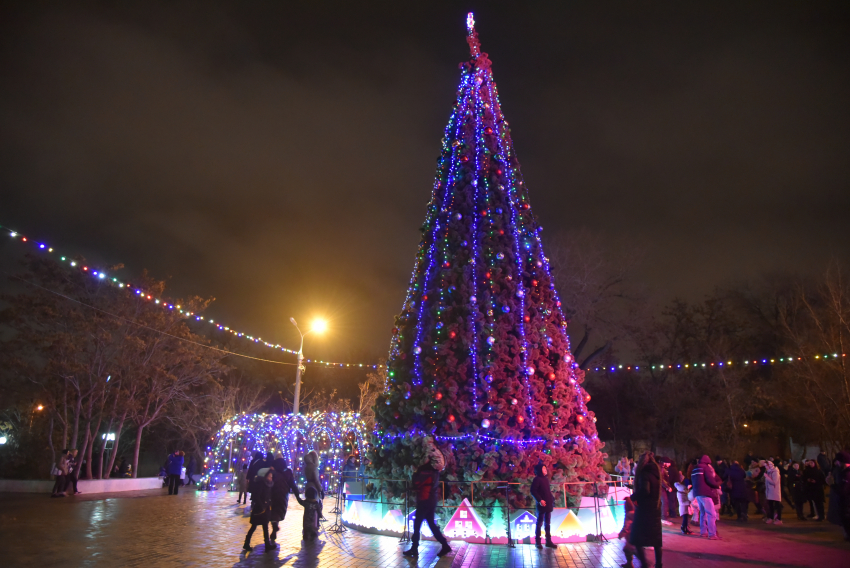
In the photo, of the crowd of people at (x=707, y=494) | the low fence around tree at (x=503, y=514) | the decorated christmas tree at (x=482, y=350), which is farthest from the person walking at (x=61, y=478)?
the crowd of people at (x=707, y=494)

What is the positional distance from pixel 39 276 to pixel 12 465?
11.5 metres

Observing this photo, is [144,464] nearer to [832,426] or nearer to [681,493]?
[681,493]

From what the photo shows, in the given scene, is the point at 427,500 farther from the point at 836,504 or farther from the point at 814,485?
the point at 814,485

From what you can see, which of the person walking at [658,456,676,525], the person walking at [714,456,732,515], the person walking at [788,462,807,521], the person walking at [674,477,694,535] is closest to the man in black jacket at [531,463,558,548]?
the person walking at [674,477,694,535]

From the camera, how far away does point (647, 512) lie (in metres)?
7.26

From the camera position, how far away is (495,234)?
1220cm

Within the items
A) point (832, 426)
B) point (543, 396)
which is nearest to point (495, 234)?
point (543, 396)

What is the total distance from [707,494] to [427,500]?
562cm

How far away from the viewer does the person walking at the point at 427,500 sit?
8227 mm

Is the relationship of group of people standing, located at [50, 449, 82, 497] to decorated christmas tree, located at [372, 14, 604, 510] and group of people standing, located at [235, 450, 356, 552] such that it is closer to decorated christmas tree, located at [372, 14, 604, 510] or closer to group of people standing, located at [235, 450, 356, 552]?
group of people standing, located at [235, 450, 356, 552]

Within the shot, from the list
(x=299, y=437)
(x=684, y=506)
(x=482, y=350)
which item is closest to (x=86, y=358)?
(x=299, y=437)

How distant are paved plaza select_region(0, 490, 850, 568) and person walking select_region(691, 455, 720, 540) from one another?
0.35m

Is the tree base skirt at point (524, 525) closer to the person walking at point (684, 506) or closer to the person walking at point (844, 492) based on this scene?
the person walking at point (684, 506)

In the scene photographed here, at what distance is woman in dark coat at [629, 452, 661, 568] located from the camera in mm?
7184
